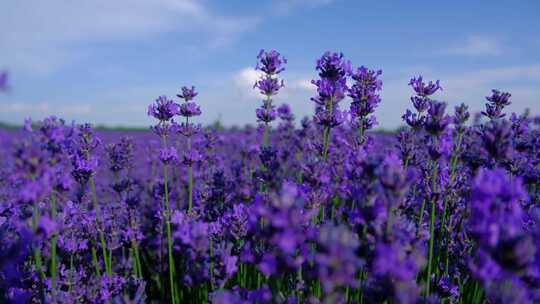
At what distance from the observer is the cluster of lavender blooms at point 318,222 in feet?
4.69

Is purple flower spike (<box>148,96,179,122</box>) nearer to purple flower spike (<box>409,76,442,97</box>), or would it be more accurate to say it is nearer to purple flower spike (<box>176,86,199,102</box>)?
purple flower spike (<box>176,86,199,102</box>)

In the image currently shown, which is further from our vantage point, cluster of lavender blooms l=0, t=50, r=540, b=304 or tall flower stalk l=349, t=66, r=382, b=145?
tall flower stalk l=349, t=66, r=382, b=145

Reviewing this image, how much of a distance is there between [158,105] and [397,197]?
7.53 ft

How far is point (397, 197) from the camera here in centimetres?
159

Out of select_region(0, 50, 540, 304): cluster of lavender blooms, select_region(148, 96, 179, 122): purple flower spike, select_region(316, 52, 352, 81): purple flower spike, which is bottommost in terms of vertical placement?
select_region(0, 50, 540, 304): cluster of lavender blooms

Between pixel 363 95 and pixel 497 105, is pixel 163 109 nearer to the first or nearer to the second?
pixel 363 95

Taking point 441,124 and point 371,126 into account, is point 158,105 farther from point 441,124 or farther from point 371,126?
point 441,124

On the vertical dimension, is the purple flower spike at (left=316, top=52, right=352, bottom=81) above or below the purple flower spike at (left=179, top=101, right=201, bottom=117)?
above

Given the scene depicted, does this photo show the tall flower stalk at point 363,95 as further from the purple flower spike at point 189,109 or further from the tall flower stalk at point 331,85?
the purple flower spike at point 189,109

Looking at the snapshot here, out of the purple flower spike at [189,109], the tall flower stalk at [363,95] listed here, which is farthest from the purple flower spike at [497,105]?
the purple flower spike at [189,109]

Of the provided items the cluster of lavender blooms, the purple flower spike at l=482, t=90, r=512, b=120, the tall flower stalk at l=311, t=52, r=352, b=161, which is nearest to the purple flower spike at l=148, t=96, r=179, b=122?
the cluster of lavender blooms

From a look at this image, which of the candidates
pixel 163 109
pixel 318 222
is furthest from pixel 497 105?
pixel 163 109

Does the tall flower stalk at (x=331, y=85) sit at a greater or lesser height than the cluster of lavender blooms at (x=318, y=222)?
greater

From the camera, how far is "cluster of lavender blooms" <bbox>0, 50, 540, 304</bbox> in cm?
143
